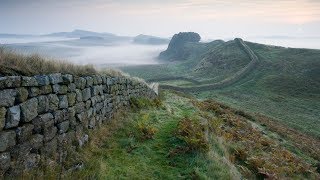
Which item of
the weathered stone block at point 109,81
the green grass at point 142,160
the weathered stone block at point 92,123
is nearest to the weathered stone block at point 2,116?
the green grass at point 142,160

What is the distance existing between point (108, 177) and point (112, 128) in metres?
4.02

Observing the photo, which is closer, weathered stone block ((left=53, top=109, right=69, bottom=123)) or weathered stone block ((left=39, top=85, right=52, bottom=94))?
weathered stone block ((left=39, top=85, right=52, bottom=94))

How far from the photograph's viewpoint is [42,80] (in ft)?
26.5

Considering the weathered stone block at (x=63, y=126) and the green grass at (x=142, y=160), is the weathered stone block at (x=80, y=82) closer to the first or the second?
the weathered stone block at (x=63, y=126)

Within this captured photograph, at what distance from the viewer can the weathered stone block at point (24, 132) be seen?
7168 millimetres

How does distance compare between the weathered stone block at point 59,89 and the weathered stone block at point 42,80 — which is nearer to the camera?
the weathered stone block at point 42,80

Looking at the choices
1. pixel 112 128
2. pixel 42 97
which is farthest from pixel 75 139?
pixel 112 128

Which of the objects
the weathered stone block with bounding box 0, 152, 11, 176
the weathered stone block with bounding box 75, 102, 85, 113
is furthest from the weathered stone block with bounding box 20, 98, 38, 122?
the weathered stone block with bounding box 75, 102, 85, 113

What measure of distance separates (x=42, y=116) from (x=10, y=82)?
1277 millimetres

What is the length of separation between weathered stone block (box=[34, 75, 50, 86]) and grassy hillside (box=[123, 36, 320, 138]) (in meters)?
32.1

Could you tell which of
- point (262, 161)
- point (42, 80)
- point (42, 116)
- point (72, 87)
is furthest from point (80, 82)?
point (262, 161)

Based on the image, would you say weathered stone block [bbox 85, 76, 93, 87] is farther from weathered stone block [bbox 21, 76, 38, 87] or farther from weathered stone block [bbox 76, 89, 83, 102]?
weathered stone block [bbox 21, 76, 38, 87]

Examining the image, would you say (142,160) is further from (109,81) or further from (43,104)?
(109,81)

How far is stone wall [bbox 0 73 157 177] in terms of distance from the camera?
22.7ft
